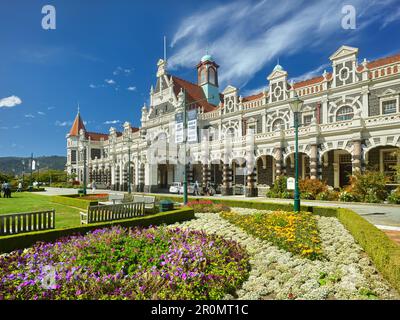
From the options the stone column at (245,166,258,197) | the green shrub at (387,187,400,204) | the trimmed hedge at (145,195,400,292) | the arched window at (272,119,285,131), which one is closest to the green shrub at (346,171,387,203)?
the green shrub at (387,187,400,204)

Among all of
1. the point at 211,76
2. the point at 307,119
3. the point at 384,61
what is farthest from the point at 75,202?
the point at 211,76

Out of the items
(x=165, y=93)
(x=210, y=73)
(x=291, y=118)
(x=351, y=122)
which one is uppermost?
(x=210, y=73)

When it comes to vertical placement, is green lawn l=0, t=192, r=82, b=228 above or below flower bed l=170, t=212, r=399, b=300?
below

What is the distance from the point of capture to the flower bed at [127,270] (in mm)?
4355

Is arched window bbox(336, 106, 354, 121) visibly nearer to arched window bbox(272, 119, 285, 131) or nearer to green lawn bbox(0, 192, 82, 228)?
arched window bbox(272, 119, 285, 131)

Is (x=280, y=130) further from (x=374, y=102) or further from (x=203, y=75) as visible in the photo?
(x=203, y=75)

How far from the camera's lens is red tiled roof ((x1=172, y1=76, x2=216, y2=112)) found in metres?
42.1

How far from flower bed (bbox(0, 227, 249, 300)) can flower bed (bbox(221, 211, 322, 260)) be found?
5.12 ft

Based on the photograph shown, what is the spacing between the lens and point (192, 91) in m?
44.7

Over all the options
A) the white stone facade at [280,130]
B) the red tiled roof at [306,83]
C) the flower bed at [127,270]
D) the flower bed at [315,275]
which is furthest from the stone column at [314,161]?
the flower bed at [127,270]

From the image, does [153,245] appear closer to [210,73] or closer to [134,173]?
[134,173]

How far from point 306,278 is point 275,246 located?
2249mm
